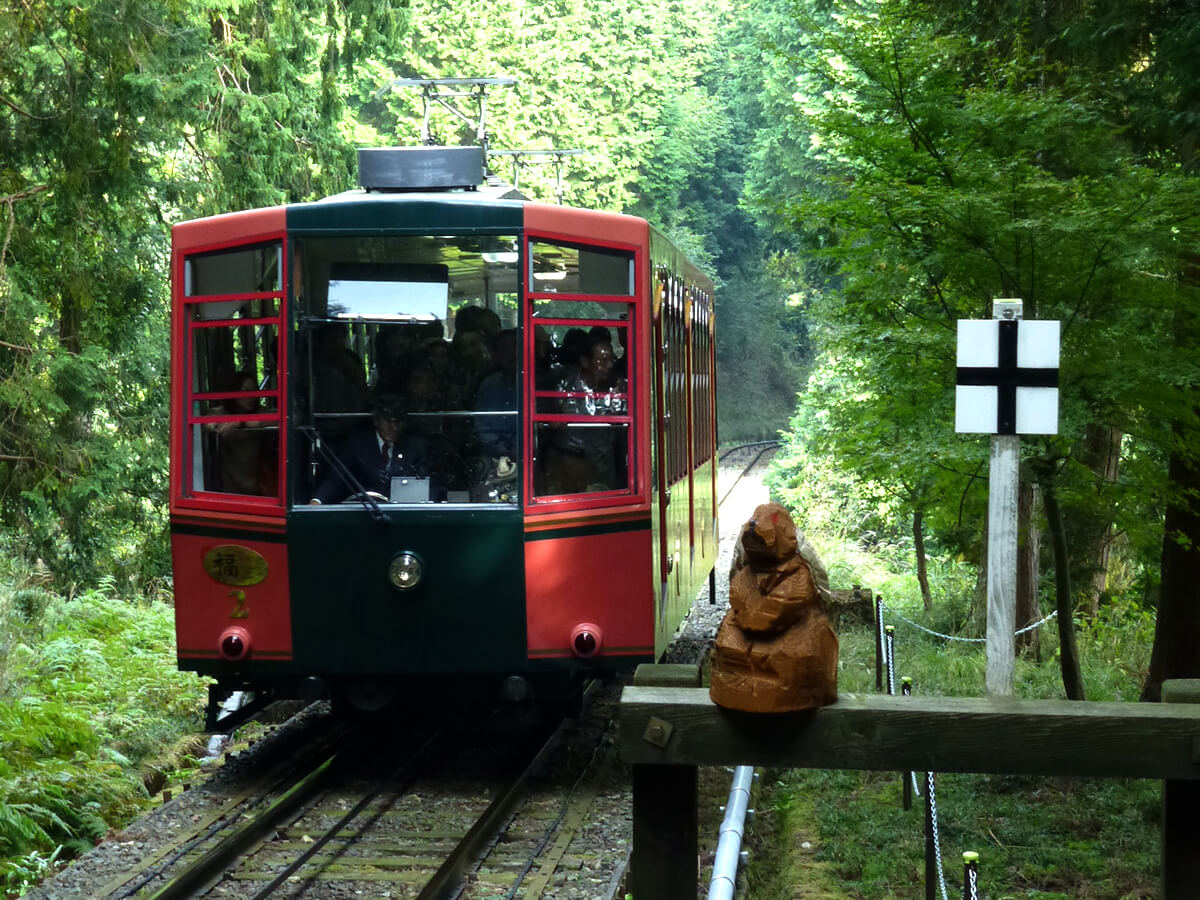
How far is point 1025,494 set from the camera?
10.6m

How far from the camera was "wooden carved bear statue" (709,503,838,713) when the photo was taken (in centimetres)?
431

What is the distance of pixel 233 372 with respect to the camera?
8656 millimetres

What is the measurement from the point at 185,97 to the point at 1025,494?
8614 mm

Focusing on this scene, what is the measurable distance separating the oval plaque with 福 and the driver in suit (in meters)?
0.48

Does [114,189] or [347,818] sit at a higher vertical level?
[114,189]

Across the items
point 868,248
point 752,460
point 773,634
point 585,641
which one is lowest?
point 752,460

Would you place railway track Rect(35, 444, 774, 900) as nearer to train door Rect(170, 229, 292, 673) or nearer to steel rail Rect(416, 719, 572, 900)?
steel rail Rect(416, 719, 572, 900)

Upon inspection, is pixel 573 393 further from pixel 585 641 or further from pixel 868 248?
pixel 868 248

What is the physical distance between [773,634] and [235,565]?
16.0 feet

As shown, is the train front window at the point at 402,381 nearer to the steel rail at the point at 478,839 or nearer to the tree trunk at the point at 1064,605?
the steel rail at the point at 478,839

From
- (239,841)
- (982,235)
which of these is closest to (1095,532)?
(982,235)

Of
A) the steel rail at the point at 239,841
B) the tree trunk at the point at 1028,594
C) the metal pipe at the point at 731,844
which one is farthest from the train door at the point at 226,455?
the tree trunk at the point at 1028,594

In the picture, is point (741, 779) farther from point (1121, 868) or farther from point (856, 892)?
point (1121, 868)

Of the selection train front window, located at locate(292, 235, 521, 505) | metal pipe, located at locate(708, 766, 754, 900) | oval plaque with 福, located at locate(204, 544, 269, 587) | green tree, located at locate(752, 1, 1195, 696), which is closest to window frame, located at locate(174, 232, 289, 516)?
train front window, located at locate(292, 235, 521, 505)
